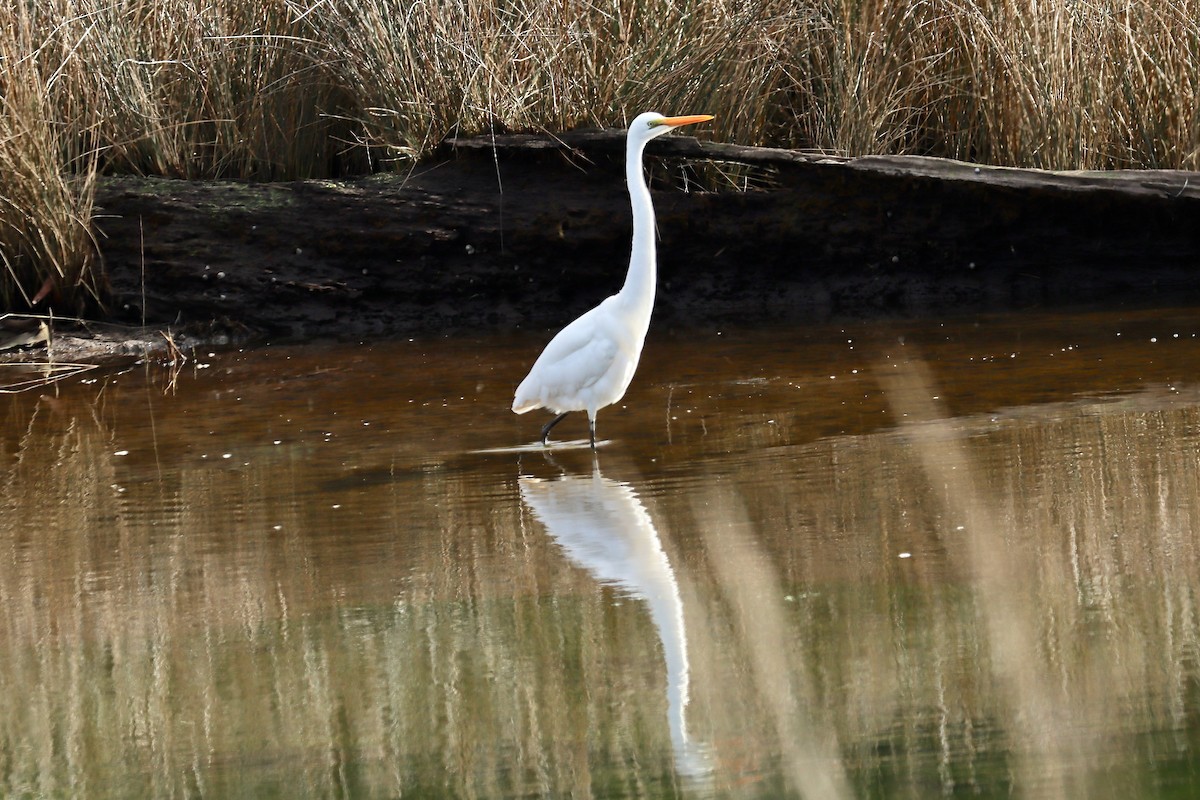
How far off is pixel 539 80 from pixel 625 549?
3753mm

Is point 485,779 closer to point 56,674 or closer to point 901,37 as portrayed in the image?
point 56,674

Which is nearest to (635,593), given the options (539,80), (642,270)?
(642,270)

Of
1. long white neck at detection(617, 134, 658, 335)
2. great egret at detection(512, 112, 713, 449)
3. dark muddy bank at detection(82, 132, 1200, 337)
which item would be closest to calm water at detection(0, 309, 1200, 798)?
great egret at detection(512, 112, 713, 449)

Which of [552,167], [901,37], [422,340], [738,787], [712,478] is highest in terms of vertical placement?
[901,37]

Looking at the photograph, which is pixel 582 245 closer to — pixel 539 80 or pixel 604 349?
pixel 539 80

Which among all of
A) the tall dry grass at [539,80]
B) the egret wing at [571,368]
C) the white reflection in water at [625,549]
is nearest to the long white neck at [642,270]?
the egret wing at [571,368]

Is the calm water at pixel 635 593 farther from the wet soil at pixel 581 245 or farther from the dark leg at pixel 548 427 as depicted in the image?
the wet soil at pixel 581 245

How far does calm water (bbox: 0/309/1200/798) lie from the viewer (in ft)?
6.95

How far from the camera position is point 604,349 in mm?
4496

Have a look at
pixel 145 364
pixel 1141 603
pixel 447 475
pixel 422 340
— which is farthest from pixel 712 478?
pixel 145 364

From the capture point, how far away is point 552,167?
21.5 ft

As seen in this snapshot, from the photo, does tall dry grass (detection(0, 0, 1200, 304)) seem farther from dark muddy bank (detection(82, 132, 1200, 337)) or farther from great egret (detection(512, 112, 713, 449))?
great egret (detection(512, 112, 713, 449))

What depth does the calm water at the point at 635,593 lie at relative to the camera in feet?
6.95

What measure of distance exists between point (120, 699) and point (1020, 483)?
2081 mm
